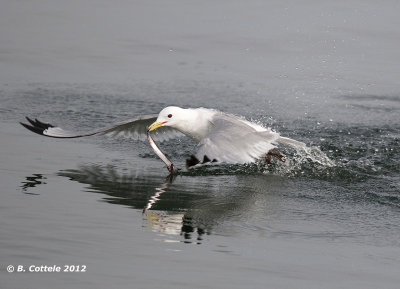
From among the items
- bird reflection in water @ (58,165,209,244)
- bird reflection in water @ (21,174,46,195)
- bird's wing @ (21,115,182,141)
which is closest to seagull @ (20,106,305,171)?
bird's wing @ (21,115,182,141)

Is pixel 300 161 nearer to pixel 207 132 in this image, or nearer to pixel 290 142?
pixel 290 142

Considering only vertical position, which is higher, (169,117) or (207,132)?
(169,117)

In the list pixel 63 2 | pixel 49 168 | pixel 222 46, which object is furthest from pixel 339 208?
pixel 63 2

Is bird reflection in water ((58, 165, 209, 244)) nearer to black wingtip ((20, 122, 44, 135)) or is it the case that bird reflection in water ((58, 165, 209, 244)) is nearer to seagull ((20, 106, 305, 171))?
seagull ((20, 106, 305, 171))

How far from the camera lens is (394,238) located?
745 centimetres

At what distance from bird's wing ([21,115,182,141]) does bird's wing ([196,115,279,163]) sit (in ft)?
3.94

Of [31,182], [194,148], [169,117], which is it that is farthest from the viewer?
[194,148]

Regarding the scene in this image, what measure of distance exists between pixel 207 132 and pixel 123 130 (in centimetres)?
121

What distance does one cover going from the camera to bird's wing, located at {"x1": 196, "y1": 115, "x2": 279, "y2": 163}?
882 cm

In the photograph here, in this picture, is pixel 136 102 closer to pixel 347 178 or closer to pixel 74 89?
pixel 74 89

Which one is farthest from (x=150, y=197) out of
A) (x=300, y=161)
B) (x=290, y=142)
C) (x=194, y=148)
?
(x=194, y=148)

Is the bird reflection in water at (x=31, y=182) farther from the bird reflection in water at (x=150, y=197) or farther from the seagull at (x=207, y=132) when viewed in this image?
the seagull at (x=207, y=132)

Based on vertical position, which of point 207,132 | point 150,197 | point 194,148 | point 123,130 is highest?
point 207,132

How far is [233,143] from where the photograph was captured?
9203 mm
